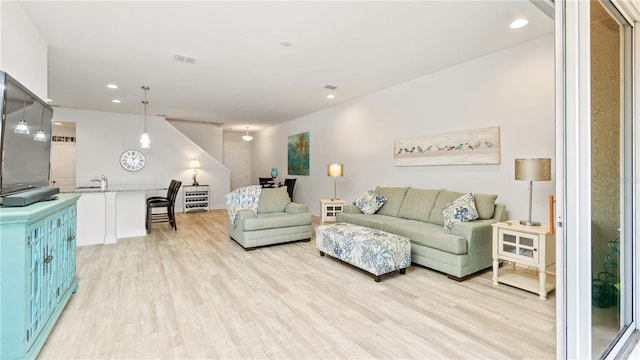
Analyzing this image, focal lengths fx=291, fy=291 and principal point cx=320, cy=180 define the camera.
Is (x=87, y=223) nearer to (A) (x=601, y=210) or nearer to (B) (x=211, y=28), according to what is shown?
(B) (x=211, y=28)

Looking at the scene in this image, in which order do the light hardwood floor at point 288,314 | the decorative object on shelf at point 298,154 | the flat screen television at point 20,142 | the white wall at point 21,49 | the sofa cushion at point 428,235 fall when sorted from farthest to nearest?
the decorative object on shelf at point 298,154 → the sofa cushion at point 428,235 → the white wall at point 21,49 → the light hardwood floor at point 288,314 → the flat screen television at point 20,142

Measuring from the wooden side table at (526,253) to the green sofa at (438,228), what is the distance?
0.69 feet

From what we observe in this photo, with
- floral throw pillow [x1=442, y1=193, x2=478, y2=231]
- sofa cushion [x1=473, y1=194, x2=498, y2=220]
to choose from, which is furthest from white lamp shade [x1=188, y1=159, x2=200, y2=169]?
sofa cushion [x1=473, y1=194, x2=498, y2=220]

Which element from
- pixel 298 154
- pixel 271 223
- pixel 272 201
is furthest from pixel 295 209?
pixel 298 154

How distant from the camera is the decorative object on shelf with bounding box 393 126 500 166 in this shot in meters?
3.79

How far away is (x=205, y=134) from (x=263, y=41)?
22.9ft

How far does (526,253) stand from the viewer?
288 cm

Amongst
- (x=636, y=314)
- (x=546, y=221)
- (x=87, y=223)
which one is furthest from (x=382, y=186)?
(x=87, y=223)

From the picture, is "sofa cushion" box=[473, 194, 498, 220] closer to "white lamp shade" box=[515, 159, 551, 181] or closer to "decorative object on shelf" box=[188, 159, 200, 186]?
"white lamp shade" box=[515, 159, 551, 181]

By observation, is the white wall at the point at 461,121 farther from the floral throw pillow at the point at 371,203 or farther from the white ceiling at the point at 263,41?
the floral throw pillow at the point at 371,203

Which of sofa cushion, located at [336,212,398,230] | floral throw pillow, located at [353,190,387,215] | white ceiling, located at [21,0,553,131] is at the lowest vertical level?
sofa cushion, located at [336,212,398,230]

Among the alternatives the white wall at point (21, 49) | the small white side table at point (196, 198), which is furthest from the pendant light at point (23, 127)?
the small white side table at point (196, 198)

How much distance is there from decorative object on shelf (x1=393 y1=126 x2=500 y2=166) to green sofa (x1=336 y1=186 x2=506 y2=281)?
0.50m

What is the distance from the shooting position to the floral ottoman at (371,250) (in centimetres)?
314
